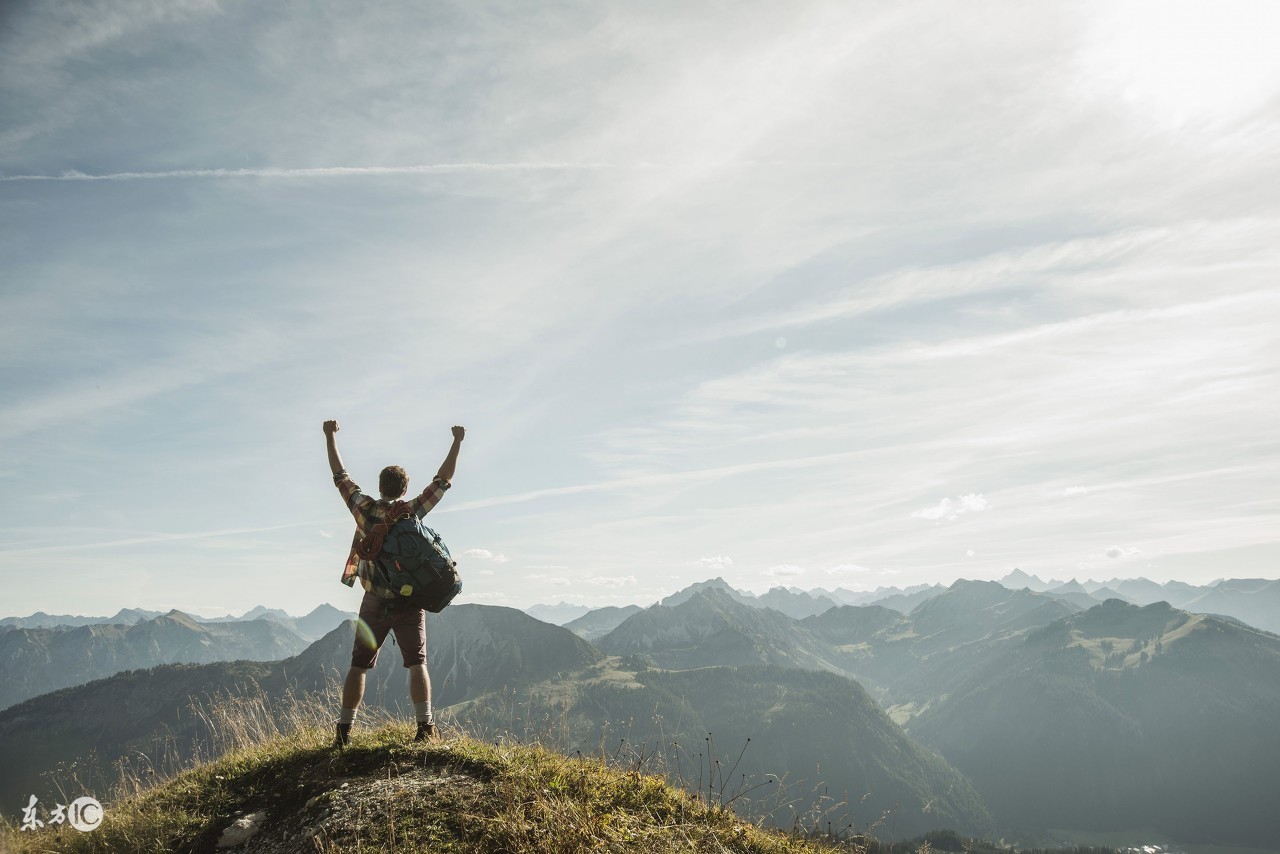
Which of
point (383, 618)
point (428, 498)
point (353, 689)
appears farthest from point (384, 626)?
point (428, 498)

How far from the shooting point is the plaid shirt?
894cm

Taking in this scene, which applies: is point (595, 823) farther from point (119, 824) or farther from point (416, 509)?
point (119, 824)

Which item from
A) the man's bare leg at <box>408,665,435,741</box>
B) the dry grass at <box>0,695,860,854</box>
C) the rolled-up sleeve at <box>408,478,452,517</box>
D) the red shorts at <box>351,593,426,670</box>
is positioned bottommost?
the dry grass at <box>0,695,860,854</box>

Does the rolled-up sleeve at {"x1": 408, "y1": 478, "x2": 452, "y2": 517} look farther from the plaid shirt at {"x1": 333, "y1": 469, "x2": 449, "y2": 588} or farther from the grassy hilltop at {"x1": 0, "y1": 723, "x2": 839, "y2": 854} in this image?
the grassy hilltop at {"x1": 0, "y1": 723, "x2": 839, "y2": 854}

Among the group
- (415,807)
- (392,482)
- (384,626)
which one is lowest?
(415,807)

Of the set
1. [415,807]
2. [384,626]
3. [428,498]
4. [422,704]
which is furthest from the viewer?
[428,498]

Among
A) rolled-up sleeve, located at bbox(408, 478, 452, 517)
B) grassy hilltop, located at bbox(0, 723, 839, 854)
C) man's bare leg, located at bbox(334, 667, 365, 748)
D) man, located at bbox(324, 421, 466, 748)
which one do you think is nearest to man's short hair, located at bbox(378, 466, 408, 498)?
man, located at bbox(324, 421, 466, 748)

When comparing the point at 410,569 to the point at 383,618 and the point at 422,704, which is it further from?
the point at 422,704

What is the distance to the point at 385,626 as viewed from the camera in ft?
29.2

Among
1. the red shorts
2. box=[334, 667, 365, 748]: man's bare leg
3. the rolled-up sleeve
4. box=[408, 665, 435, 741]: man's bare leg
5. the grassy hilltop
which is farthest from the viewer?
the rolled-up sleeve

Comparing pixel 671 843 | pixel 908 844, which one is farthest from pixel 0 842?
pixel 908 844

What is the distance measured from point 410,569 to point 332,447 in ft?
8.24

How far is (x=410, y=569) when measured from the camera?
866 cm

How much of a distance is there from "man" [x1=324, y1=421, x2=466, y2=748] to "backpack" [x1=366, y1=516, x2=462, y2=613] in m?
0.21
